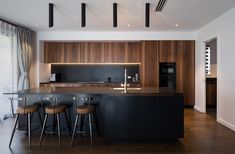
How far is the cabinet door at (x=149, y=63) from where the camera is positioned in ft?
23.0

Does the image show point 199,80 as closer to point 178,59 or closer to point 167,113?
point 178,59

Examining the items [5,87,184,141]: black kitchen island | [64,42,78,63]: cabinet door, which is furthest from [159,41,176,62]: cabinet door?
[5,87,184,141]: black kitchen island

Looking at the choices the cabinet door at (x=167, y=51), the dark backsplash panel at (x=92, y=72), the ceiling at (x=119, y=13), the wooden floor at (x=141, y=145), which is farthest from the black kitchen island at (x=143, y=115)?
the dark backsplash panel at (x=92, y=72)

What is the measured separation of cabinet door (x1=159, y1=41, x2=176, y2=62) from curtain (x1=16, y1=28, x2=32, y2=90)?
4239 mm

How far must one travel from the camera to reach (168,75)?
7051mm

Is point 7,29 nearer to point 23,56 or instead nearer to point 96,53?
point 23,56

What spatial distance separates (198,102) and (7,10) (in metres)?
5.97

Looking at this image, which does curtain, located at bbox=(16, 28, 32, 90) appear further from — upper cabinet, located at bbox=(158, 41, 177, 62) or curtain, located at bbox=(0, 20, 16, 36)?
upper cabinet, located at bbox=(158, 41, 177, 62)

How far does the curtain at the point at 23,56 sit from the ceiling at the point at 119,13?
0.32 metres

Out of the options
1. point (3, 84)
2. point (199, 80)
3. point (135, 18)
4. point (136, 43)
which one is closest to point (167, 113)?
point (135, 18)

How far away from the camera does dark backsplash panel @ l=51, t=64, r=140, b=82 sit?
7.70 meters

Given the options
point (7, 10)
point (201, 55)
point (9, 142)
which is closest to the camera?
point (9, 142)

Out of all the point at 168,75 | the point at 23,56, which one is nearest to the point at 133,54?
the point at 168,75

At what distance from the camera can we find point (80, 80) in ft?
25.4
